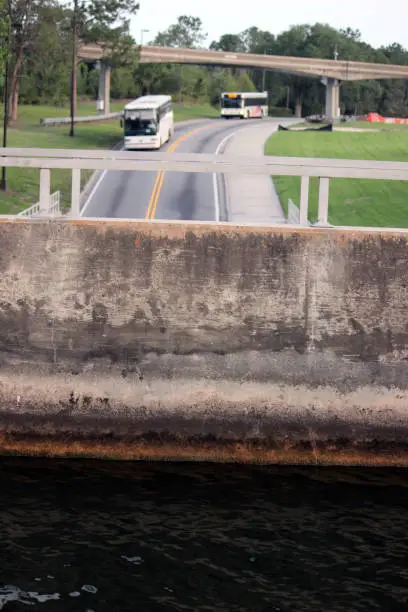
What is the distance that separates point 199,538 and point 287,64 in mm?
114499

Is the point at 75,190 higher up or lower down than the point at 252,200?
higher up

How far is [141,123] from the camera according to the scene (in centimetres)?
5897

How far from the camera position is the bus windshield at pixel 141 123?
5886 centimetres

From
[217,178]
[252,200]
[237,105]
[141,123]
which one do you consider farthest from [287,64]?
[252,200]

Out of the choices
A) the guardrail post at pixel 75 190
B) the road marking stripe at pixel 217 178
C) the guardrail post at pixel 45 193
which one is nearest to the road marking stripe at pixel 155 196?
the road marking stripe at pixel 217 178

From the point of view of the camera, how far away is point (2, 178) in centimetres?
4409

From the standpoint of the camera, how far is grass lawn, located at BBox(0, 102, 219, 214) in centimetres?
4319

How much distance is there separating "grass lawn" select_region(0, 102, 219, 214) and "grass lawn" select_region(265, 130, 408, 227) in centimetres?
1131

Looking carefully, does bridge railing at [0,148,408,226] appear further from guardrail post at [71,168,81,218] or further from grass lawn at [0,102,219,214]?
grass lawn at [0,102,219,214]

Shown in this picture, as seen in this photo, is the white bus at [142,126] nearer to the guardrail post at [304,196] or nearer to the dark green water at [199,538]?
the guardrail post at [304,196]

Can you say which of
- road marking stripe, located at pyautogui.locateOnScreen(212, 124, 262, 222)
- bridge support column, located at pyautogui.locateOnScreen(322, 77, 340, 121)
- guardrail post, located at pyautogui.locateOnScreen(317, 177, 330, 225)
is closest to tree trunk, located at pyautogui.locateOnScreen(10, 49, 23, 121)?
road marking stripe, located at pyautogui.locateOnScreen(212, 124, 262, 222)

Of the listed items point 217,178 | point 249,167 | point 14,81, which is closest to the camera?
point 249,167

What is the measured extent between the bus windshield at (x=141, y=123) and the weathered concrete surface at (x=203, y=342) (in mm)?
43324

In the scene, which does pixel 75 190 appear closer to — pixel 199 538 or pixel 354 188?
pixel 199 538
